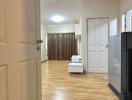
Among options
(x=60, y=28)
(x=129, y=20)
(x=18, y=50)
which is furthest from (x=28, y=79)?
(x=60, y=28)

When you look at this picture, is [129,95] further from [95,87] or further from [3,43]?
[3,43]

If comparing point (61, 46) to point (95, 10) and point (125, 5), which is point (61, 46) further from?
point (125, 5)

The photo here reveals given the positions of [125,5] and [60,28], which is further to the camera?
[60,28]

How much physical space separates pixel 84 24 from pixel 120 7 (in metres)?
1.42

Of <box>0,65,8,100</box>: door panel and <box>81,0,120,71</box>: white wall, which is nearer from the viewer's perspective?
<box>0,65,8,100</box>: door panel

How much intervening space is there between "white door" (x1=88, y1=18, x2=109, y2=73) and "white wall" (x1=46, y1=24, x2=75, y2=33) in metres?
5.34

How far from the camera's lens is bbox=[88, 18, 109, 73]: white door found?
6.21m

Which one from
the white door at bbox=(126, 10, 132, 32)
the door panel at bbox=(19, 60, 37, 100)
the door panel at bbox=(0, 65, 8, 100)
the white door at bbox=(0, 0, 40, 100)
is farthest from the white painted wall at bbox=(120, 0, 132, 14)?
the door panel at bbox=(0, 65, 8, 100)

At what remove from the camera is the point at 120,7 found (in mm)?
5906

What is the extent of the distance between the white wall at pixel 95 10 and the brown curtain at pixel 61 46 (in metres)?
5.33

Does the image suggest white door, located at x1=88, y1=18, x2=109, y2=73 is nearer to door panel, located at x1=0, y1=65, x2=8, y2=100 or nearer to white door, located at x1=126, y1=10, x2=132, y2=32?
white door, located at x1=126, y1=10, x2=132, y2=32

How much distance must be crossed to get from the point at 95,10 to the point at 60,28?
229 inches

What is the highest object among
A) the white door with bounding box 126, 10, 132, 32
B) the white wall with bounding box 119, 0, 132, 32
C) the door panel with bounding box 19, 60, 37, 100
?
the white wall with bounding box 119, 0, 132, 32

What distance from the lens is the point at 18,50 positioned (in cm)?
183
